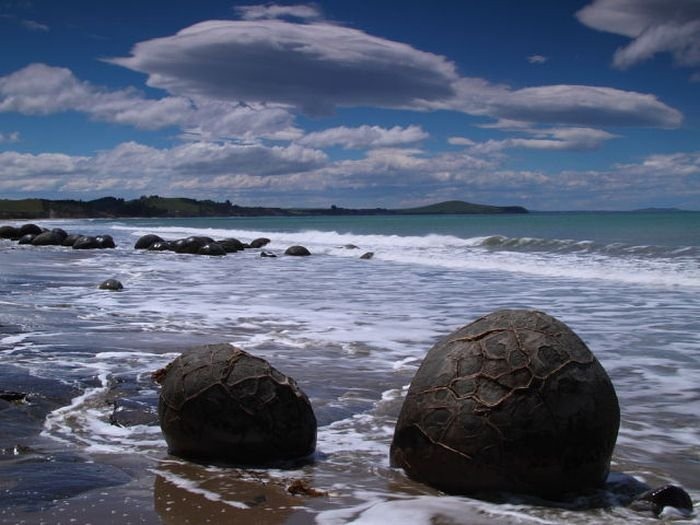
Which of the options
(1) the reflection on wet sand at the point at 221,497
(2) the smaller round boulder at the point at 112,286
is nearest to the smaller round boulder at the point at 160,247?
(2) the smaller round boulder at the point at 112,286

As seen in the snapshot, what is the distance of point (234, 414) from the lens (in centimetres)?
483

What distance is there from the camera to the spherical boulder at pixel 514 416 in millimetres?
4059

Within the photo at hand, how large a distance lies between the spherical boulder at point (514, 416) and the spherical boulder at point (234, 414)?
0.89 meters

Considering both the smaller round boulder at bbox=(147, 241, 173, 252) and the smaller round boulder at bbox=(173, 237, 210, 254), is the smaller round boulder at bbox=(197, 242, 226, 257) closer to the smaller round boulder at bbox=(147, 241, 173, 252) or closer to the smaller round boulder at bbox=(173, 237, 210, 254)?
the smaller round boulder at bbox=(173, 237, 210, 254)

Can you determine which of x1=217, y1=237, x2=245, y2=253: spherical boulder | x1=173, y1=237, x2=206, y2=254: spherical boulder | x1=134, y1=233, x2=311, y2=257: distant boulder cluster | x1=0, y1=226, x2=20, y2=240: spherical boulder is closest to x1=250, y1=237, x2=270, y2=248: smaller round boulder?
x1=134, y1=233, x2=311, y2=257: distant boulder cluster

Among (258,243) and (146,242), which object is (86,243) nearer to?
(146,242)

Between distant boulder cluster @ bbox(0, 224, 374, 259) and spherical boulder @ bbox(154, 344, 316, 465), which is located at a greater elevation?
distant boulder cluster @ bbox(0, 224, 374, 259)

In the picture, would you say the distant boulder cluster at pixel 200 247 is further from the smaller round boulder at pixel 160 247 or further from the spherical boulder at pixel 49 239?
the spherical boulder at pixel 49 239

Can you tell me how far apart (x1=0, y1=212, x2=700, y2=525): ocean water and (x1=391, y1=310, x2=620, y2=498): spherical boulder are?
0.14m

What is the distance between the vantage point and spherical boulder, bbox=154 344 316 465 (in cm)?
484

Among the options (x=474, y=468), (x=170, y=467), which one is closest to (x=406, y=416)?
(x=474, y=468)

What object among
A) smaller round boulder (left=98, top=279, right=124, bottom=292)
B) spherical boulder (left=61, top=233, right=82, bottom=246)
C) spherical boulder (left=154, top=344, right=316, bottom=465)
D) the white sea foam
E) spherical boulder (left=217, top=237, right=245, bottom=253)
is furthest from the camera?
spherical boulder (left=61, top=233, right=82, bottom=246)

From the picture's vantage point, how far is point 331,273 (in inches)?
850

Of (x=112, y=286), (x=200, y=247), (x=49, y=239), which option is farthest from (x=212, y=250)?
(x=112, y=286)
